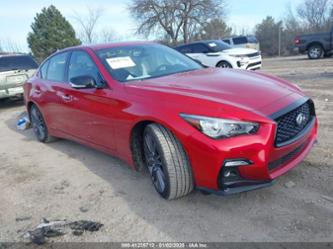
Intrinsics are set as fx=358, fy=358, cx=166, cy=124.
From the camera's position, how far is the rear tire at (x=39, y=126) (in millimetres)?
6105

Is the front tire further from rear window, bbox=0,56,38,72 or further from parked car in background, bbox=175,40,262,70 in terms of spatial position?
parked car in background, bbox=175,40,262,70

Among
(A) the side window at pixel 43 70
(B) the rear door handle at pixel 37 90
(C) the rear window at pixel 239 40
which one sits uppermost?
(C) the rear window at pixel 239 40

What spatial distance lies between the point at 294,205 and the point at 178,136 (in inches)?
49.0

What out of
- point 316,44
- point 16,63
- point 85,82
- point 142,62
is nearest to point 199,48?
point 16,63

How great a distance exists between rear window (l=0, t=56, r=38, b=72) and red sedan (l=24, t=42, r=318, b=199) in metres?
6.31

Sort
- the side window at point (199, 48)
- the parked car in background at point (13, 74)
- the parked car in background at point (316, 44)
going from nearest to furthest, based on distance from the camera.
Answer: the parked car in background at point (13, 74)
the side window at point (199, 48)
the parked car in background at point (316, 44)

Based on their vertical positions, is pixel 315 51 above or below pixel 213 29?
below

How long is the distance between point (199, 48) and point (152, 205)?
11.3m

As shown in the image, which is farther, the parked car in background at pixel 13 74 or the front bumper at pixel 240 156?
the parked car in background at pixel 13 74

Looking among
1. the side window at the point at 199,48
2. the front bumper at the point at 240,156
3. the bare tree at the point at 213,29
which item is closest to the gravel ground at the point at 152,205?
the front bumper at the point at 240,156

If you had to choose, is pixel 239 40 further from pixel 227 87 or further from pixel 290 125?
pixel 290 125

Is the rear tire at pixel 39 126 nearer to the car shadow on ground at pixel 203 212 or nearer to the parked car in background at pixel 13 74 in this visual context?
the car shadow on ground at pixel 203 212

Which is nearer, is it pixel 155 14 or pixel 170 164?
pixel 170 164

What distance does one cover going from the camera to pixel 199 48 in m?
14.1
